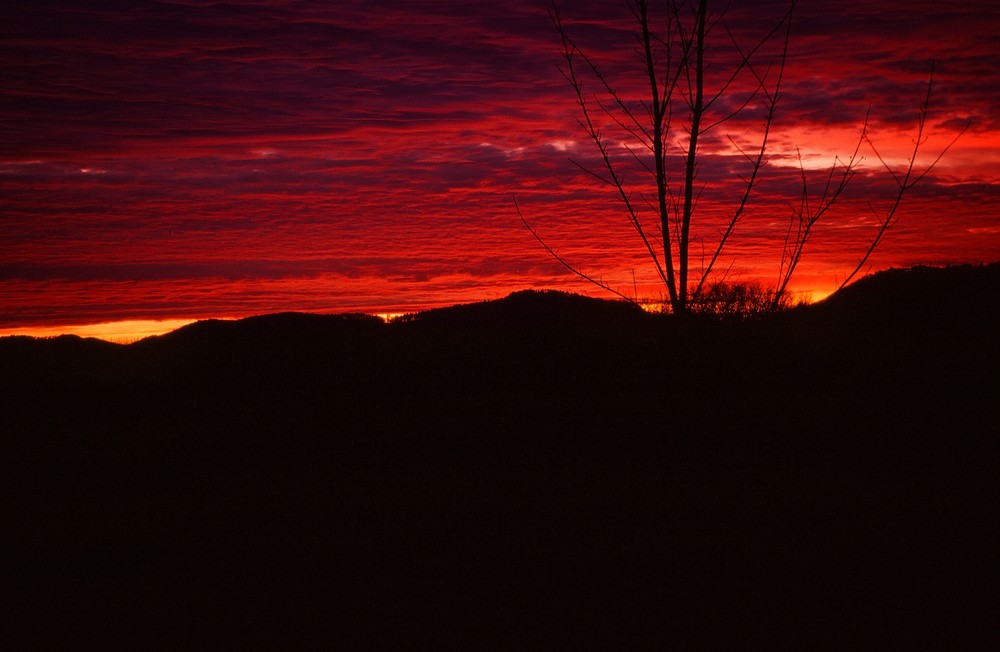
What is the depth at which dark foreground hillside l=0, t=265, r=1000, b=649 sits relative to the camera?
9.07 feet

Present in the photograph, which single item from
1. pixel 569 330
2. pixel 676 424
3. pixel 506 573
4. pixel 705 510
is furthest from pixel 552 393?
pixel 506 573

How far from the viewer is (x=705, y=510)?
3.61m

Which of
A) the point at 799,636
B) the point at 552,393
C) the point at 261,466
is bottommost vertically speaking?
the point at 799,636

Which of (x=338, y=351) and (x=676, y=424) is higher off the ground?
(x=338, y=351)

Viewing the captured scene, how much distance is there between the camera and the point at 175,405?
546cm

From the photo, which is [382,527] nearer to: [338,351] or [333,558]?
[333,558]

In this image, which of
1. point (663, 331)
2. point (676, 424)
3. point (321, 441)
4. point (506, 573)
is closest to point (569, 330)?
point (663, 331)

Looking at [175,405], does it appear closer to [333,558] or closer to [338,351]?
[338,351]

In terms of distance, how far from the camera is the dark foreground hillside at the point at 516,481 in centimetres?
277

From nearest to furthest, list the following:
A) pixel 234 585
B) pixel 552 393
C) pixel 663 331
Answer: pixel 234 585 < pixel 552 393 < pixel 663 331

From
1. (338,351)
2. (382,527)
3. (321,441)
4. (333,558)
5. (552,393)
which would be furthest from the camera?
(338,351)

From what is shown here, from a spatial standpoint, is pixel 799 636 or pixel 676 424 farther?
pixel 676 424

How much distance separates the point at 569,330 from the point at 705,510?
3150 millimetres

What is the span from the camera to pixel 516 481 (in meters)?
4.07
